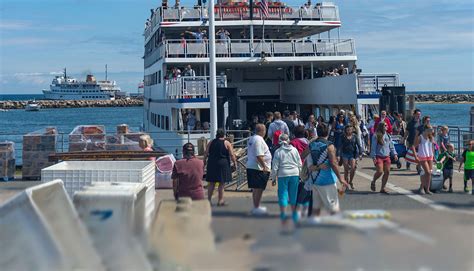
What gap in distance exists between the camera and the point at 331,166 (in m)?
8.58

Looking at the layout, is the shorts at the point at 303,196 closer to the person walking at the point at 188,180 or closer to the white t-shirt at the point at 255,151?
the white t-shirt at the point at 255,151

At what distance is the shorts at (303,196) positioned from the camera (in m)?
8.83

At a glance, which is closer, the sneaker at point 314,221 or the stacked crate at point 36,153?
the sneaker at point 314,221

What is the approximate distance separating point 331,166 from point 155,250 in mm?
4126

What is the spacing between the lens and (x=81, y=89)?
570ft

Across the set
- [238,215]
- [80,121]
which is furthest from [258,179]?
[80,121]

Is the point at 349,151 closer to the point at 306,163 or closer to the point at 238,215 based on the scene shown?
the point at 306,163

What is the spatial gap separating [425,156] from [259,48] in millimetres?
14104

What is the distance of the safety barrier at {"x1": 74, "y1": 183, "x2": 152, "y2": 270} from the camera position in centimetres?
505

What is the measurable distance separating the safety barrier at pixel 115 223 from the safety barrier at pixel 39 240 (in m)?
0.09

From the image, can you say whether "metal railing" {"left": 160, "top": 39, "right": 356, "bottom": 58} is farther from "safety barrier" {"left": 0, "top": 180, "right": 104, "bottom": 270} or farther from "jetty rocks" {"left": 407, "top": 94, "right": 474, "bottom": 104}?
"jetty rocks" {"left": 407, "top": 94, "right": 474, "bottom": 104}

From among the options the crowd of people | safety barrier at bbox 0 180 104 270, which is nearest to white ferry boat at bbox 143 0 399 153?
the crowd of people

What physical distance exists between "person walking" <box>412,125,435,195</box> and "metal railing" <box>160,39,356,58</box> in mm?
13245

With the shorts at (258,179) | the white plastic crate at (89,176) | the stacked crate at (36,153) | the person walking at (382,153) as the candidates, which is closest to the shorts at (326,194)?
the shorts at (258,179)
